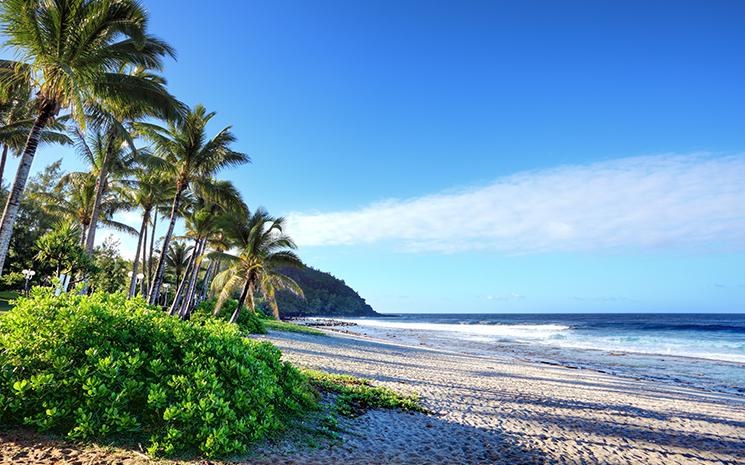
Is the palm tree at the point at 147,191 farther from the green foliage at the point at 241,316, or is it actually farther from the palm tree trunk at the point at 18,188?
the palm tree trunk at the point at 18,188

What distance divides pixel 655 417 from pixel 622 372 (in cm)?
1291

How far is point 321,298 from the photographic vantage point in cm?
12850

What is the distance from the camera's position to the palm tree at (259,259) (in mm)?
18562

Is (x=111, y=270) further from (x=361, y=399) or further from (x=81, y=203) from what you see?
(x=361, y=399)

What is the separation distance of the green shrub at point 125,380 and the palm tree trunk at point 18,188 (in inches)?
200

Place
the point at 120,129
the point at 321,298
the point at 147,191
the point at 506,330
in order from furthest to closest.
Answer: the point at 321,298 → the point at 506,330 → the point at 147,191 → the point at 120,129

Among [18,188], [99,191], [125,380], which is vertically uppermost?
[99,191]

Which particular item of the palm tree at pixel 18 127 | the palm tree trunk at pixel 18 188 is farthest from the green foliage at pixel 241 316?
the palm tree trunk at pixel 18 188

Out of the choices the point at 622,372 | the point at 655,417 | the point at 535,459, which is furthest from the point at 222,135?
the point at 622,372

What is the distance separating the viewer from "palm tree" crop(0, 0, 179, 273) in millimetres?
8484

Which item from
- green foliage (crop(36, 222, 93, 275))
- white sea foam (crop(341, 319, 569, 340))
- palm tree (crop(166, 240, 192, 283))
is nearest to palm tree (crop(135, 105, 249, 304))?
green foliage (crop(36, 222, 93, 275))

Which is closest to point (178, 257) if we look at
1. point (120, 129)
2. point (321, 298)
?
point (120, 129)

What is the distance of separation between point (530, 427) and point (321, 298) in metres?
124

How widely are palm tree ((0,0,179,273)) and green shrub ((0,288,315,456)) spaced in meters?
5.57
